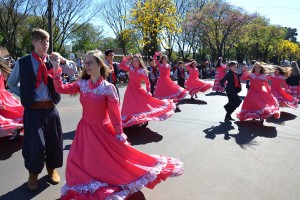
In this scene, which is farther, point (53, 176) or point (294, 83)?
point (294, 83)

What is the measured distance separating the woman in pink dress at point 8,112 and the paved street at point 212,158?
323 mm

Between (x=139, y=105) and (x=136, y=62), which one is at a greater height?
(x=136, y=62)

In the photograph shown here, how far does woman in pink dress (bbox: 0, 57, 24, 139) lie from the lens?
581 centimetres

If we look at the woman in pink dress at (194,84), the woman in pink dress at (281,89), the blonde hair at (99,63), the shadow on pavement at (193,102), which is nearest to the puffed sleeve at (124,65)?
the blonde hair at (99,63)

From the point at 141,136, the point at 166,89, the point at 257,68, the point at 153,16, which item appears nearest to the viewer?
the point at 141,136

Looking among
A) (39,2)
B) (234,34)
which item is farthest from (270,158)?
(234,34)

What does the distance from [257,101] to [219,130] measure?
1.53 m

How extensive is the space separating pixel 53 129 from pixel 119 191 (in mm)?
1326

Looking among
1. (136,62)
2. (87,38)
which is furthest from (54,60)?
(87,38)

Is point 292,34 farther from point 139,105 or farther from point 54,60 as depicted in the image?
point 54,60

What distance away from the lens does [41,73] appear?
3.85 meters

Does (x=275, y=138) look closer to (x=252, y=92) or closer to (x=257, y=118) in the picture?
(x=257, y=118)

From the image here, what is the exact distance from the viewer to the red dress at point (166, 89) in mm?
11492

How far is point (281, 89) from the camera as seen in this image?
411 inches
